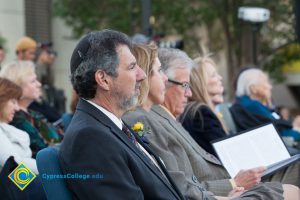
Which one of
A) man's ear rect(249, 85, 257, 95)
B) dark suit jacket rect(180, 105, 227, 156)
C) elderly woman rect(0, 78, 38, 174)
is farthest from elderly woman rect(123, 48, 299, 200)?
man's ear rect(249, 85, 257, 95)

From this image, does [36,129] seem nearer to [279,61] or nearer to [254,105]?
[254,105]

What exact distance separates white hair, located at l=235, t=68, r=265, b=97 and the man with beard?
4096mm

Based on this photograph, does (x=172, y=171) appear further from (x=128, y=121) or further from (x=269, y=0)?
(x=269, y=0)

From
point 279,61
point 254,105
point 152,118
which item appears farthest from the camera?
point 279,61

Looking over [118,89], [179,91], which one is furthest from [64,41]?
[118,89]

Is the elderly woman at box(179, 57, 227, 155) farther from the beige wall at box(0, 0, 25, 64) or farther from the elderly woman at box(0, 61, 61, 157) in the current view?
the beige wall at box(0, 0, 25, 64)

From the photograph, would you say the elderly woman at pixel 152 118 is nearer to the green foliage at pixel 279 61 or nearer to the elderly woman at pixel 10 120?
the elderly woman at pixel 10 120

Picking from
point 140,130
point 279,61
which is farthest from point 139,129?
point 279,61

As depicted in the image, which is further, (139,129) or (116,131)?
(139,129)

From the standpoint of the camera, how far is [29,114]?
21.3ft

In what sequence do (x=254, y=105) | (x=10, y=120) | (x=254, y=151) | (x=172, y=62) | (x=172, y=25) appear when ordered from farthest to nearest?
(x=172, y=25)
(x=254, y=105)
(x=10, y=120)
(x=172, y=62)
(x=254, y=151)

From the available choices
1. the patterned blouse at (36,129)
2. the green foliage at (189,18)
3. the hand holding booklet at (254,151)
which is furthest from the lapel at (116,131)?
the green foliage at (189,18)

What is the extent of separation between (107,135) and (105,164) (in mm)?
149

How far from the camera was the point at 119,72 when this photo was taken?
11.5 feet
